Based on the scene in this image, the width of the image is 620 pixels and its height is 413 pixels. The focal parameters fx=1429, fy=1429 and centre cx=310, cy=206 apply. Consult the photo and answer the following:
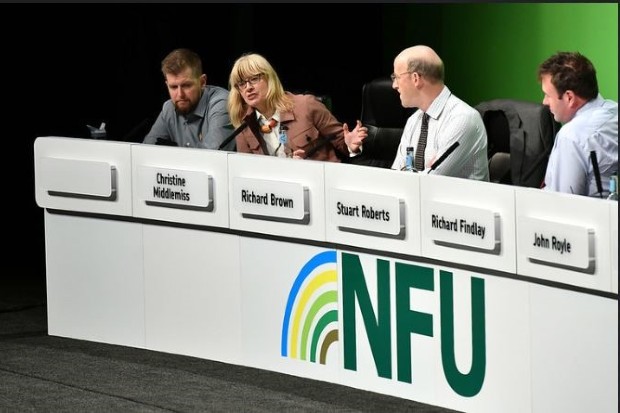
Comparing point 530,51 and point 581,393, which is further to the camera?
point 530,51

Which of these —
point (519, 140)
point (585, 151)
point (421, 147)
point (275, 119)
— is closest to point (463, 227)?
point (585, 151)

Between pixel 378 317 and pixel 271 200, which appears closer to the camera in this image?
pixel 378 317

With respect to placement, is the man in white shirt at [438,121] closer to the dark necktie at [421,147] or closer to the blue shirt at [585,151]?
the dark necktie at [421,147]

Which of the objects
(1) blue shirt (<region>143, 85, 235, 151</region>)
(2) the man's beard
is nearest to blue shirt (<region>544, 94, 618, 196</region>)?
(1) blue shirt (<region>143, 85, 235, 151</region>)

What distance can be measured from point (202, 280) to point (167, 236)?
28 cm

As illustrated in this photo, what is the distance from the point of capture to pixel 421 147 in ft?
19.5

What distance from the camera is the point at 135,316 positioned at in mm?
6641

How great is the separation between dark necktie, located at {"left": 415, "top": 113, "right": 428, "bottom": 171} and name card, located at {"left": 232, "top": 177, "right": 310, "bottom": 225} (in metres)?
0.48

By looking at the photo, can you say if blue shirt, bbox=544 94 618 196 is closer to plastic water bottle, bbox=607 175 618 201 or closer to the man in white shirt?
plastic water bottle, bbox=607 175 618 201

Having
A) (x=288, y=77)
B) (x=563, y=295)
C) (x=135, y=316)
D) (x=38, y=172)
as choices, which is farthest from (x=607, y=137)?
(x=288, y=77)

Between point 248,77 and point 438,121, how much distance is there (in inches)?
40.0

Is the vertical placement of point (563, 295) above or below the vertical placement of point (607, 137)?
below

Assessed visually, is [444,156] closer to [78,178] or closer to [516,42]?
[78,178]

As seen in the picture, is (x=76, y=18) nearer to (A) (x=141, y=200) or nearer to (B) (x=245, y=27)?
(B) (x=245, y=27)
